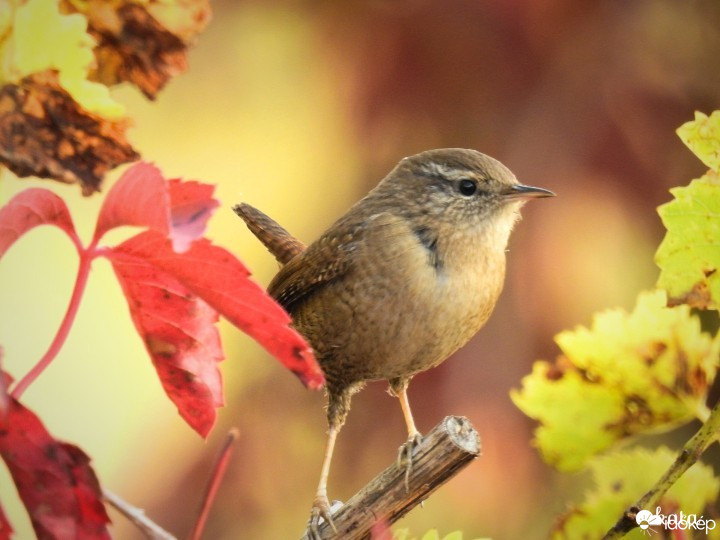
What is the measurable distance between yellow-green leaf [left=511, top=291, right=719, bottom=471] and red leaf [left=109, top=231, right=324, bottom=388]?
0.47 m

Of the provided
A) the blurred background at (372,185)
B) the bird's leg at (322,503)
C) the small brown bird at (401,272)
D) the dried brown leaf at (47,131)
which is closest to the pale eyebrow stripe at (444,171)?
the small brown bird at (401,272)

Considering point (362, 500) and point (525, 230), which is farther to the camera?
point (525, 230)

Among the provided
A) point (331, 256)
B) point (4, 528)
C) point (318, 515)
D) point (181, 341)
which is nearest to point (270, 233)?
point (331, 256)

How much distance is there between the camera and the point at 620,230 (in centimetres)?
104

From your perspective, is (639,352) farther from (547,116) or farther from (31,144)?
(31,144)

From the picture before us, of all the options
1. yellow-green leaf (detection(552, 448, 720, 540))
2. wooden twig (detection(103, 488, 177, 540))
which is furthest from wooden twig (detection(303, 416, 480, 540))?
yellow-green leaf (detection(552, 448, 720, 540))

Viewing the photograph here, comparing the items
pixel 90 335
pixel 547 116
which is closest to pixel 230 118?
pixel 90 335

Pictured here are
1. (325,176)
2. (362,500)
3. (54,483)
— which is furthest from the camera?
(325,176)

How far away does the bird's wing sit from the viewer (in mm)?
853

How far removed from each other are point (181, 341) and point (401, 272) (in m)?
0.34

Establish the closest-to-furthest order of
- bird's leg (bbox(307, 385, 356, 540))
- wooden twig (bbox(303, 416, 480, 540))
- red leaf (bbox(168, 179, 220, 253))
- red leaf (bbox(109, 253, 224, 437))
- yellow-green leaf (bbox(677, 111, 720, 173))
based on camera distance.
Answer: red leaf (bbox(168, 179, 220, 253)), red leaf (bbox(109, 253, 224, 437)), wooden twig (bbox(303, 416, 480, 540)), yellow-green leaf (bbox(677, 111, 720, 173)), bird's leg (bbox(307, 385, 356, 540))

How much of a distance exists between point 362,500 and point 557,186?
533mm

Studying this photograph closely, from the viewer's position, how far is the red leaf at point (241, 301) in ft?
1.42

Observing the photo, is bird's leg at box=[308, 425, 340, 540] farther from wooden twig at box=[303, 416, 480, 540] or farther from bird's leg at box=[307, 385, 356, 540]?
wooden twig at box=[303, 416, 480, 540]
